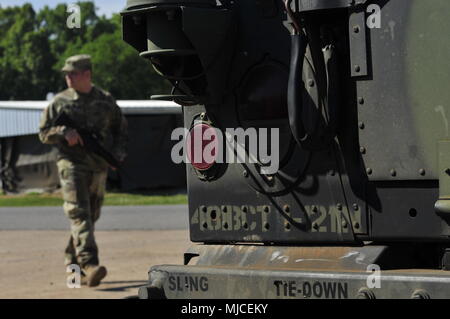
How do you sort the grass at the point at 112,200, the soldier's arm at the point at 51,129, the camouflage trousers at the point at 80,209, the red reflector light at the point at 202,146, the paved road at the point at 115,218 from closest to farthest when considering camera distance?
the red reflector light at the point at 202,146 < the camouflage trousers at the point at 80,209 < the soldier's arm at the point at 51,129 < the paved road at the point at 115,218 < the grass at the point at 112,200

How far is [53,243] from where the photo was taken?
1412 centimetres

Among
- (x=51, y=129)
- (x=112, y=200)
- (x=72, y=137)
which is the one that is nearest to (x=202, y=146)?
(x=72, y=137)

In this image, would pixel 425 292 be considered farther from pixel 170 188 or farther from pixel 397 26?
pixel 170 188

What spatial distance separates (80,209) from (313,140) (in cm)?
505

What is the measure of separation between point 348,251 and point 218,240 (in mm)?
795

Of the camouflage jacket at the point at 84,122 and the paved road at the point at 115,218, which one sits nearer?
the camouflage jacket at the point at 84,122

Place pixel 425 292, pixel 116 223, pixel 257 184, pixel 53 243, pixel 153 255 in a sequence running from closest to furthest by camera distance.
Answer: pixel 425 292 → pixel 257 184 → pixel 153 255 → pixel 53 243 → pixel 116 223

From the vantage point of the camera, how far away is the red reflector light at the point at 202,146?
5.32m

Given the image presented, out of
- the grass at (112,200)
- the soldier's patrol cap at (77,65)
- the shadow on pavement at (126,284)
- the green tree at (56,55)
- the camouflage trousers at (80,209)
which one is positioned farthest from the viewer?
the green tree at (56,55)

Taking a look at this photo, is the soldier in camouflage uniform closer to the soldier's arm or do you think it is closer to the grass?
the soldier's arm

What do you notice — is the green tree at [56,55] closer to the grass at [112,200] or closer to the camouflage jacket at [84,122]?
the grass at [112,200]

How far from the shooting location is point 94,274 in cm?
930

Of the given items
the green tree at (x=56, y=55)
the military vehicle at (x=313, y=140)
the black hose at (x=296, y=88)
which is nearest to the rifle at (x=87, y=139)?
the military vehicle at (x=313, y=140)
